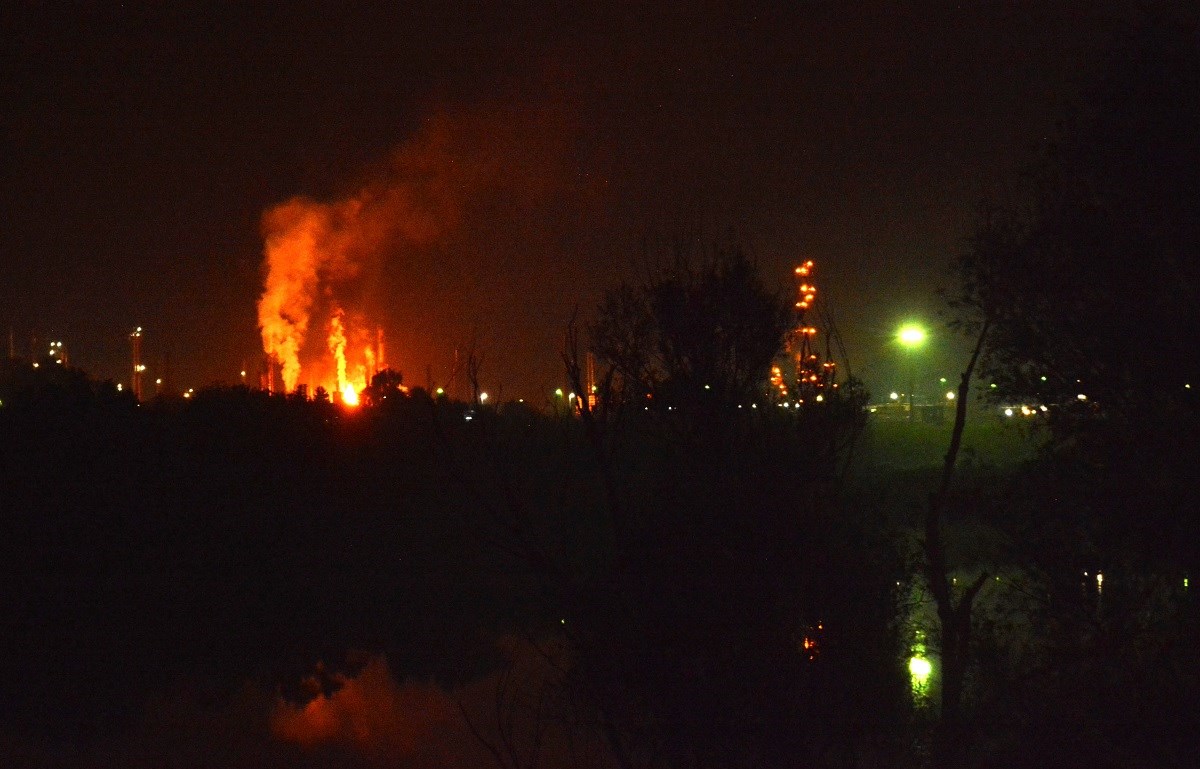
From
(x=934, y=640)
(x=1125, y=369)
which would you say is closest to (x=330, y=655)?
(x=934, y=640)

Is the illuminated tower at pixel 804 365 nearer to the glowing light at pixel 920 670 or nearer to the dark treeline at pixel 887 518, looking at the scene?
the dark treeline at pixel 887 518

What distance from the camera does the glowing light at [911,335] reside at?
36.4 feet

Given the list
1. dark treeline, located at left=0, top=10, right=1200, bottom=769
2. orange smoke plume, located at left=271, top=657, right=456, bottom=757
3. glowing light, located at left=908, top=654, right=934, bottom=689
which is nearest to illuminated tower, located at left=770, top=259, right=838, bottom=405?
dark treeline, located at left=0, top=10, right=1200, bottom=769

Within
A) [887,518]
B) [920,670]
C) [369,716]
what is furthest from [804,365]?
[369,716]

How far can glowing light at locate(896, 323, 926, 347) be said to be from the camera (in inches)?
437

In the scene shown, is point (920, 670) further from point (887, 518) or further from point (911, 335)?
point (911, 335)

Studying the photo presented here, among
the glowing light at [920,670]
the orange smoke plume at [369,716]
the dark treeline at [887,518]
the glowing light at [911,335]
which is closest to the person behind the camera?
the dark treeline at [887,518]

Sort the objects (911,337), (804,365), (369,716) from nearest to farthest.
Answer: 1. (804,365)
2. (911,337)
3. (369,716)

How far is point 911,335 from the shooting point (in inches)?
440

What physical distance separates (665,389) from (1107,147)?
306 centimetres

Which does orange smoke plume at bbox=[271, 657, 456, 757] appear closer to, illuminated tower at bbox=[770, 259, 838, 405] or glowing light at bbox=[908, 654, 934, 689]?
glowing light at bbox=[908, 654, 934, 689]

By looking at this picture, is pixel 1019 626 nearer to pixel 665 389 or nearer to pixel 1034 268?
pixel 1034 268

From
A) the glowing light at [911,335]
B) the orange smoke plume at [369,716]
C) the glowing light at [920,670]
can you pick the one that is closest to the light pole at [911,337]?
→ the glowing light at [911,335]

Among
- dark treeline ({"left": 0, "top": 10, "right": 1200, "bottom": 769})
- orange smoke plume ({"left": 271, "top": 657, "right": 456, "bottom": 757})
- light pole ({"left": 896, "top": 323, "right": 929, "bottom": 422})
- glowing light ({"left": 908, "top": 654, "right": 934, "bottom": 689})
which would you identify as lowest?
orange smoke plume ({"left": 271, "top": 657, "right": 456, "bottom": 757})
